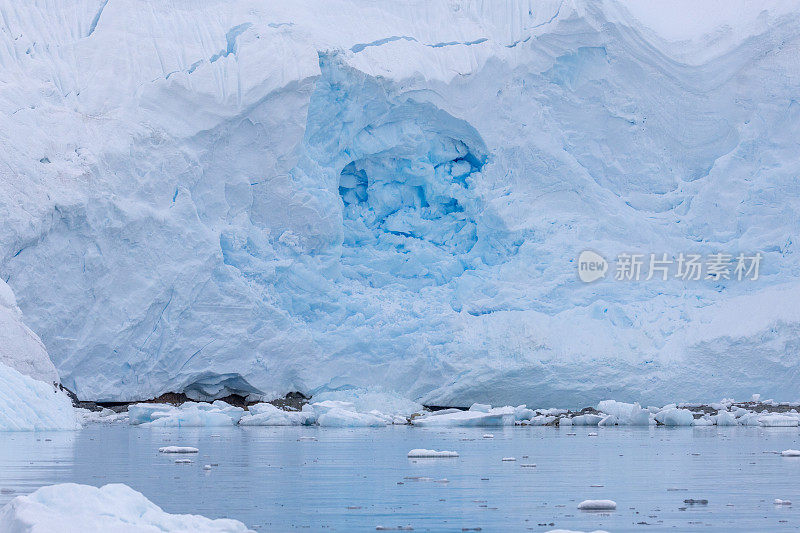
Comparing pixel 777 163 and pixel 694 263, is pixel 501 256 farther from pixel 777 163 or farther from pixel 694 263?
pixel 777 163

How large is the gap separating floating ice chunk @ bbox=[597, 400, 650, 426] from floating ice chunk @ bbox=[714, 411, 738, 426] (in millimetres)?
878

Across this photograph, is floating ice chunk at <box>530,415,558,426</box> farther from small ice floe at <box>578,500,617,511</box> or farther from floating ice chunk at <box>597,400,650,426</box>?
small ice floe at <box>578,500,617,511</box>

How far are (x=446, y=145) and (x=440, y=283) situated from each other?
222 centimetres

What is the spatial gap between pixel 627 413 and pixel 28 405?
24.1ft

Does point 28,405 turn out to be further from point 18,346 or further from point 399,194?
point 399,194

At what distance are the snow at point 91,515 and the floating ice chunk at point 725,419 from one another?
10641 millimetres

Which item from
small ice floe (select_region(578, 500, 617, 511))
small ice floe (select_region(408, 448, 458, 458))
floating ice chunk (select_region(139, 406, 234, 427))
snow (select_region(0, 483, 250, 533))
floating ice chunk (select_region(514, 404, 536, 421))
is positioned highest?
floating ice chunk (select_region(514, 404, 536, 421))

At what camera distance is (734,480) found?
5059 mm

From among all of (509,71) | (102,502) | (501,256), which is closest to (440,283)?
(501,256)

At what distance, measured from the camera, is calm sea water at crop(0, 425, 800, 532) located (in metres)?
3.58

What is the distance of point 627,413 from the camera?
1295cm

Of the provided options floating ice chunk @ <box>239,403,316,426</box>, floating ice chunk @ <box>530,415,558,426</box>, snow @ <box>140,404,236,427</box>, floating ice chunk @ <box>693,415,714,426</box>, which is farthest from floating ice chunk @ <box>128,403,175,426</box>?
floating ice chunk @ <box>693,415,714,426</box>

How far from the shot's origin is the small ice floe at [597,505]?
3.86 metres

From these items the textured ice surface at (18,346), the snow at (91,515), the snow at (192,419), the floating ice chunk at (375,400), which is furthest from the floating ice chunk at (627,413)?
the snow at (91,515)
